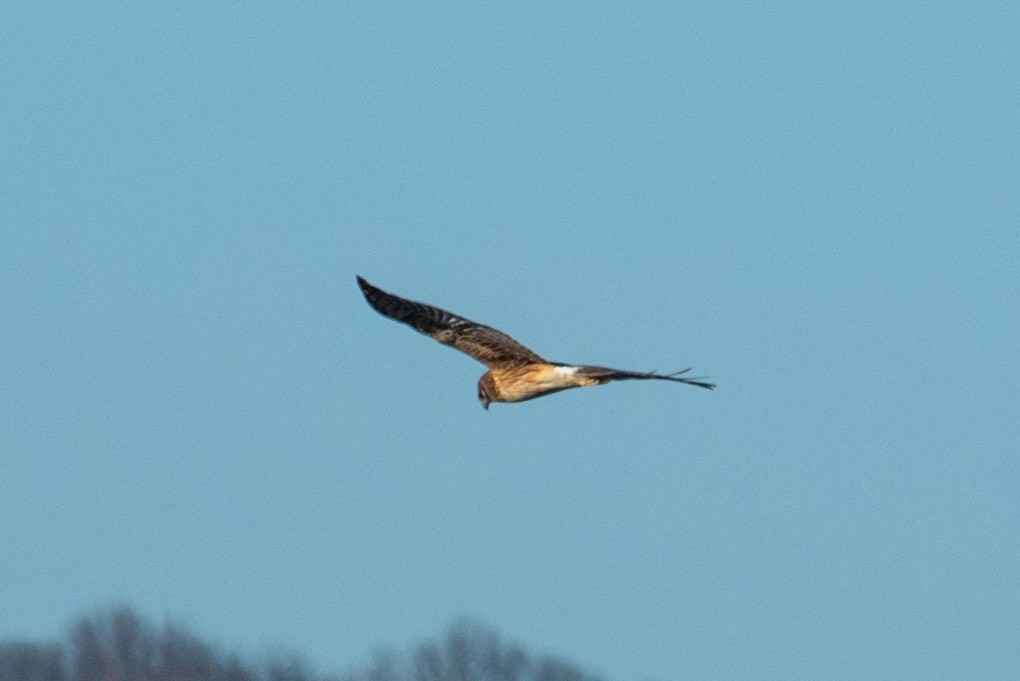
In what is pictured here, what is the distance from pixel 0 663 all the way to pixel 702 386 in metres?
80.0

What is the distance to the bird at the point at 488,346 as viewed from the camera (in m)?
32.8

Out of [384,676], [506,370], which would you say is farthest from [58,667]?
[506,370]

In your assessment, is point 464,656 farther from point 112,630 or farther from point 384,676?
point 112,630

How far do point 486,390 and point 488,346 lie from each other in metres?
0.77

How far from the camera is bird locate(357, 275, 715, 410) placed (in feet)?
108

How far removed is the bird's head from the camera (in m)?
33.8

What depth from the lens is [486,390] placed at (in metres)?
33.9

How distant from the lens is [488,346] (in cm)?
3325

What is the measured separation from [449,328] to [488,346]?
477mm

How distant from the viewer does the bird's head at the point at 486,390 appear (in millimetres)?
33750

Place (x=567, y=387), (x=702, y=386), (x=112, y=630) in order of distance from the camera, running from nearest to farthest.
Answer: (x=702, y=386) < (x=567, y=387) < (x=112, y=630)

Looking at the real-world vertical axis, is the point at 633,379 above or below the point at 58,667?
below

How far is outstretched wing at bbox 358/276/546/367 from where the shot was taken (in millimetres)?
32844

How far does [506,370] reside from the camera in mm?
33500
